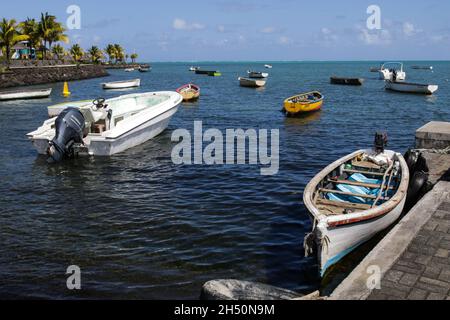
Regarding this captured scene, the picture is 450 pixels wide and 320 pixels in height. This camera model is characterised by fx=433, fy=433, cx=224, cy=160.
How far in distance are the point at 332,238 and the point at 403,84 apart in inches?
2124

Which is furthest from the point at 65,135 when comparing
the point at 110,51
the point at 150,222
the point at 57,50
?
the point at 110,51

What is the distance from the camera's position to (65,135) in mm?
18516

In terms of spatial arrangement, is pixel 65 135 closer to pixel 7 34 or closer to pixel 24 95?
pixel 24 95

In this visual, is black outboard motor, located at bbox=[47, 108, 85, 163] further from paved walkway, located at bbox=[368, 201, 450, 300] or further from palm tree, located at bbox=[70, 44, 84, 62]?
palm tree, located at bbox=[70, 44, 84, 62]

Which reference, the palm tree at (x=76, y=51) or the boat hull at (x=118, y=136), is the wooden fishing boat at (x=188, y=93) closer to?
the boat hull at (x=118, y=136)

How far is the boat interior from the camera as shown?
10984mm

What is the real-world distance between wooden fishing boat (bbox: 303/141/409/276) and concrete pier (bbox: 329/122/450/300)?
76cm

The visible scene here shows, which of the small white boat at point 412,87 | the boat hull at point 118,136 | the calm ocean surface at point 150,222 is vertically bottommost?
the calm ocean surface at point 150,222

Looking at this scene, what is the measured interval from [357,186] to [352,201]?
1009 mm

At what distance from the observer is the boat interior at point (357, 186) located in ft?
36.0

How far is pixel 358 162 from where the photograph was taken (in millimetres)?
14492

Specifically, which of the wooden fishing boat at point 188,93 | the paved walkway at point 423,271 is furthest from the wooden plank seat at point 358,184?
the wooden fishing boat at point 188,93

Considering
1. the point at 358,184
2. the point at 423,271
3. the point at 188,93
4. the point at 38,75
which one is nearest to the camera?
the point at 423,271

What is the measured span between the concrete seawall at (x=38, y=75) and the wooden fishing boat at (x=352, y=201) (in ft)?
185
